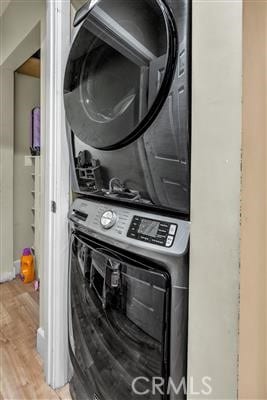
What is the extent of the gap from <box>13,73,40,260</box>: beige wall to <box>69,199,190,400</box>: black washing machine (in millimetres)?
1767

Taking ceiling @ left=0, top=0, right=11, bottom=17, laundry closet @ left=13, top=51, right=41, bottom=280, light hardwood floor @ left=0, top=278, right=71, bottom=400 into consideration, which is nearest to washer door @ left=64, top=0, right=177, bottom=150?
light hardwood floor @ left=0, top=278, right=71, bottom=400

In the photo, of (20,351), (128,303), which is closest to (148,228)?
(128,303)

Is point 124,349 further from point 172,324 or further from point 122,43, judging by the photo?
point 122,43

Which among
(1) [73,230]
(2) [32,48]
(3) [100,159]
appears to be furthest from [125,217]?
(2) [32,48]

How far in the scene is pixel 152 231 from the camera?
65 cm

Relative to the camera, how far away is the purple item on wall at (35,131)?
2342 mm

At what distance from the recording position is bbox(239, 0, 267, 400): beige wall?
0.42 m

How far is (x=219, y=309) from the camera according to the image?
1.45 ft

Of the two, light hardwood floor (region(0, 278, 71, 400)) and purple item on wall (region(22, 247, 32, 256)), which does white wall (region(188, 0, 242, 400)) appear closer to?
light hardwood floor (region(0, 278, 71, 400))

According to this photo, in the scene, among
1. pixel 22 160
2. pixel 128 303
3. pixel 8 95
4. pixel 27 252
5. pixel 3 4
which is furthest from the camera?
pixel 22 160

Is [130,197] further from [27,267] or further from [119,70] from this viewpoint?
[27,267]

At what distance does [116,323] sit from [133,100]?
714 millimetres

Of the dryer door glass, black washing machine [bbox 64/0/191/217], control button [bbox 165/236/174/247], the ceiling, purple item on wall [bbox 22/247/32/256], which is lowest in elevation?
purple item on wall [bbox 22/247/32/256]

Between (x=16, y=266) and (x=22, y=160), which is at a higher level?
(x=22, y=160)
